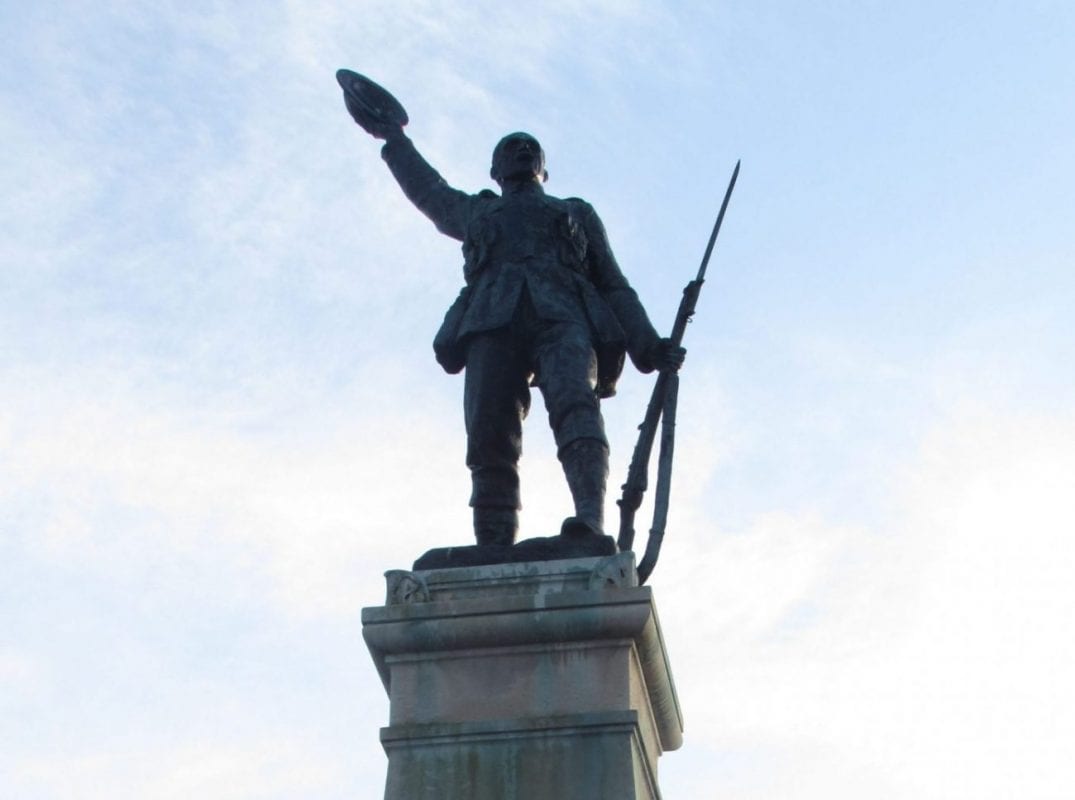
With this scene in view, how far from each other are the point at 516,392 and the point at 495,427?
244 mm

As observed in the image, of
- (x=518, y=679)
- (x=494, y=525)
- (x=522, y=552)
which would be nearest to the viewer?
(x=518, y=679)

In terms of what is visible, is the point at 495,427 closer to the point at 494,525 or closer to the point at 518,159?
the point at 494,525

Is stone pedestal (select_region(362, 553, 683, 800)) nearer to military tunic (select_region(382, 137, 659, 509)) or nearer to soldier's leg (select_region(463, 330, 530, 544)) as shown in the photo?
soldier's leg (select_region(463, 330, 530, 544))

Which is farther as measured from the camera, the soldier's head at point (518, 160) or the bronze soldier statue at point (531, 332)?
the soldier's head at point (518, 160)

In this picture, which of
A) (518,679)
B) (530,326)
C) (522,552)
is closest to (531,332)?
(530,326)

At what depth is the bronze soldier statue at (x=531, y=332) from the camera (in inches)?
352

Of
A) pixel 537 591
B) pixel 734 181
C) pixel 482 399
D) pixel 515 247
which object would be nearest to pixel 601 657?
pixel 537 591

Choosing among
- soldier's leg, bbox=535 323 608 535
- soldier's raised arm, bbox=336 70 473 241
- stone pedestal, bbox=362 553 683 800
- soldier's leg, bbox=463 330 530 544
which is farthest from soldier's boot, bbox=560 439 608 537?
soldier's raised arm, bbox=336 70 473 241

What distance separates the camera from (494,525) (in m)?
8.93

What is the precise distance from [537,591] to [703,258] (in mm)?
2373

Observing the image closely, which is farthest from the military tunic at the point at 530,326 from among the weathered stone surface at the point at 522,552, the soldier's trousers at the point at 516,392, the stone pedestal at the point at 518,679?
the stone pedestal at the point at 518,679

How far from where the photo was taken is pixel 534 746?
307 inches

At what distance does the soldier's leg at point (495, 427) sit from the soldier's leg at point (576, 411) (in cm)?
17

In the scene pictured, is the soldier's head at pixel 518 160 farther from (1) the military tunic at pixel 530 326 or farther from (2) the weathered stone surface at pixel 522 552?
(2) the weathered stone surface at pixel 522 552
